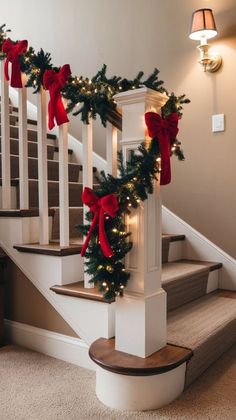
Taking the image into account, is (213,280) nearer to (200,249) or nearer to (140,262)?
(200,249)

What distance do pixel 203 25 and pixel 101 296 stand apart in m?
1.78

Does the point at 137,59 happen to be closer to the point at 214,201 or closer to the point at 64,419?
the point at 214,201

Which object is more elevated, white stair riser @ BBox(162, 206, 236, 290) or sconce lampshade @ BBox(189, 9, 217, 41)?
sconce lampshade @ BBox(189, 9, 217, 41)

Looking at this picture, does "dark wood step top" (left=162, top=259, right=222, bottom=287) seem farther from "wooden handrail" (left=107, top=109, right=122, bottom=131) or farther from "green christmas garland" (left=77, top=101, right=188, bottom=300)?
"wooden handrail" (left=107, top=109, right=122, bottom=131)

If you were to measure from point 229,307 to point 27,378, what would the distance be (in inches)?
44.8

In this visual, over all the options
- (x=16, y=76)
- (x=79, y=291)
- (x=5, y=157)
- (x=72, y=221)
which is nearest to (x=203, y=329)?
(x=79, y=291)

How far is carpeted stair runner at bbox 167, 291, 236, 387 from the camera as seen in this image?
171 centimetres

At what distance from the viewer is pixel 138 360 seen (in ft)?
5.05

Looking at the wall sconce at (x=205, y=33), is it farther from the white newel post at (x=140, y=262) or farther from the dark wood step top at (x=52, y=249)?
the dark wood step top at (x=52, y=249)

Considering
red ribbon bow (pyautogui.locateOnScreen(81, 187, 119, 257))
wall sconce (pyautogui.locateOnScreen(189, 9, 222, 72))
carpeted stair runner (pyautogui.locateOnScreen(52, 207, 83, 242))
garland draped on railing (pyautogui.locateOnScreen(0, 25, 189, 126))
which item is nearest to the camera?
red ribbon bow (pyautogui.locateOnScreen(81, 187, 119, 257))

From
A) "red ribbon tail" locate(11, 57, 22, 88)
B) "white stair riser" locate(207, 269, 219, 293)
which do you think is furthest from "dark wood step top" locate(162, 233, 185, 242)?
"red ribbon tail" locate(11, 57, 22, 88)

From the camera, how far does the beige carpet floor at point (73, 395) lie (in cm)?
148

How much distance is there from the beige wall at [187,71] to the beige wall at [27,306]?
1202 mm

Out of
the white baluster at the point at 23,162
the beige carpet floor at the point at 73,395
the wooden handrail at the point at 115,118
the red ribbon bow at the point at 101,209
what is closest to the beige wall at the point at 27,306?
the beige carpet floor at the point at 73,395
